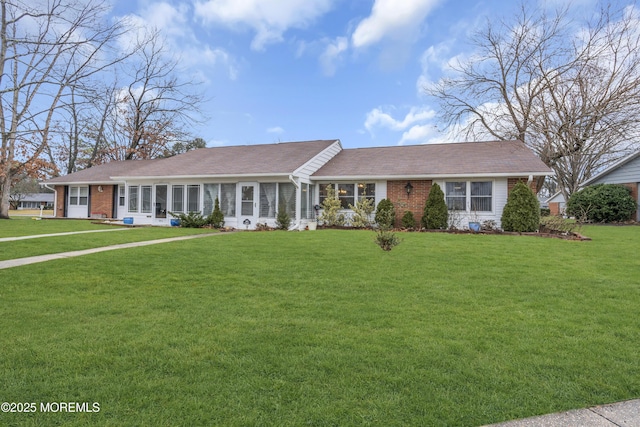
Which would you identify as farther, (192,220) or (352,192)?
(352,192)

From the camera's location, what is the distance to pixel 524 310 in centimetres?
441

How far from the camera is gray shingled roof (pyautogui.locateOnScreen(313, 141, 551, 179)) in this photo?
14.4 m

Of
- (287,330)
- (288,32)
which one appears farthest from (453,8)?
(287,330)

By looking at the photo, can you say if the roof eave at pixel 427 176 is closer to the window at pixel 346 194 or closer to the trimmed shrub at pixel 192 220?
the window at pixel 346 194

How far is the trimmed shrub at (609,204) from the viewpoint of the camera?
1862 cm

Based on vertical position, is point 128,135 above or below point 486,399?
above

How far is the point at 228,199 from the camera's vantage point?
16.3 m

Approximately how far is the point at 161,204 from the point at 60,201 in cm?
1046

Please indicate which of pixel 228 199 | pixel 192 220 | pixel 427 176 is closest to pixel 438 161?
pixel 427 176

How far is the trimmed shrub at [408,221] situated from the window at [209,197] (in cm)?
836

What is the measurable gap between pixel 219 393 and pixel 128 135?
117ft

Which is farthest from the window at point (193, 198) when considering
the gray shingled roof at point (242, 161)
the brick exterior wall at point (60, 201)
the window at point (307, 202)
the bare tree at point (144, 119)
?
the bare tree at point (144, 119)

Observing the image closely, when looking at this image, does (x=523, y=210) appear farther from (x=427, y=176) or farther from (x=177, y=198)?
(x=177, y=198)

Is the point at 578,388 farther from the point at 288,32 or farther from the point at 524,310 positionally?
the point at 288,32
